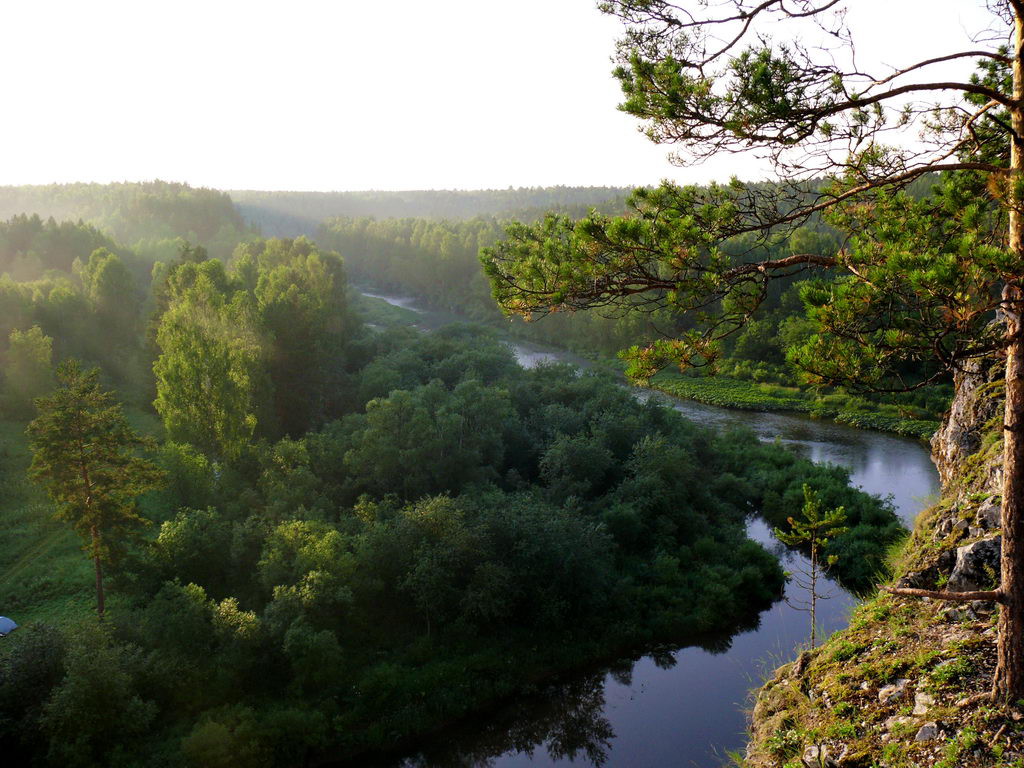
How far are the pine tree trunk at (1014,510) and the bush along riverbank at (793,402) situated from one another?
91.4 feet

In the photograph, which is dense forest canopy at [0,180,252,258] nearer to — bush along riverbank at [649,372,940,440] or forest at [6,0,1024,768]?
forest at [6,0,1024,768]

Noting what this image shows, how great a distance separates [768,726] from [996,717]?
8.86 feet

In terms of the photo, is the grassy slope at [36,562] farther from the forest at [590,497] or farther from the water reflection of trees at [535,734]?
the water reflection of trees at [535,734]

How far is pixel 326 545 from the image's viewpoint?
1820cm

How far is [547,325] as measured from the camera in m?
65.2

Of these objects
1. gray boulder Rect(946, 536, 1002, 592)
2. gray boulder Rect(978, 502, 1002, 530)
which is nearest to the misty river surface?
gray boulder Rect(978, 502, 1002, 530)

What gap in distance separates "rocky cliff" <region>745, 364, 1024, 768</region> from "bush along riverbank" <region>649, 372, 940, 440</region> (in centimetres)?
2506

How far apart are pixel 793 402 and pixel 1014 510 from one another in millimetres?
38480

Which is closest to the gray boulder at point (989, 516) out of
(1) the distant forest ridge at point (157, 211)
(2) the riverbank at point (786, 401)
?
(2) the riverbank at point (786, 401)

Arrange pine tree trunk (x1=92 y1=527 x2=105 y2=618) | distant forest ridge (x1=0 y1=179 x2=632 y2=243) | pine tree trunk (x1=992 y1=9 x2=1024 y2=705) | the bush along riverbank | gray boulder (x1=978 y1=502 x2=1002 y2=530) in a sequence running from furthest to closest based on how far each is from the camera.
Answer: distant forest ridge (x1=0 y1=179 x2=632 y2=243) → the bush along riverbank → pine tree trunk (x1=92 y1=527 x2=105 y2=618) → gray boulder (x1=978 y1=502 x2=1002 y2=530) → pine tree trunk (x1=992 y1=9 x2=1024 y2=705)

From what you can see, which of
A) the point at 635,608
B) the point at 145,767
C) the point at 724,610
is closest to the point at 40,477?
the point at 145,767

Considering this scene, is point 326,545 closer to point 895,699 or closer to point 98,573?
point 98,573

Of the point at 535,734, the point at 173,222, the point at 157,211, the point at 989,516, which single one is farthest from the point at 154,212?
the point at 989,516

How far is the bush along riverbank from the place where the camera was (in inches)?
1426
